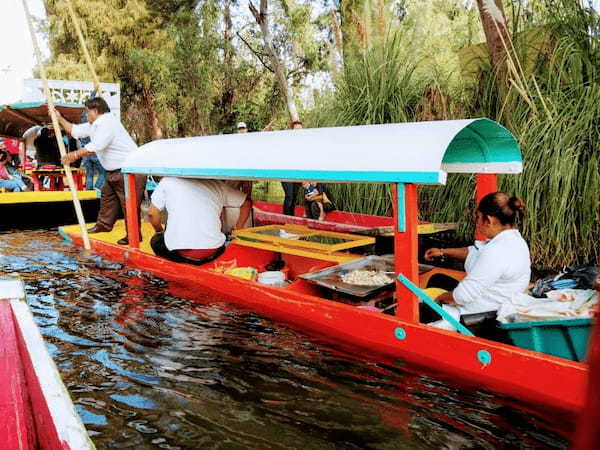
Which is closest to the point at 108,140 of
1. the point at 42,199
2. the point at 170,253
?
the point at 170,253

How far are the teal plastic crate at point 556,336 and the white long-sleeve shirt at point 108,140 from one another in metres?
6.17

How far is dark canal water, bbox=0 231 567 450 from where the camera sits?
3.27m

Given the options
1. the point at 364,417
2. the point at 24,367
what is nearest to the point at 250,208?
the point at 364,417

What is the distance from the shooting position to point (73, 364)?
4.33 m

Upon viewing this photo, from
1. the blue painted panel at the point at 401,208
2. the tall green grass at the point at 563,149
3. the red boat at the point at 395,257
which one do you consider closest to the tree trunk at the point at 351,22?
the tall green grass at the point at 563,149

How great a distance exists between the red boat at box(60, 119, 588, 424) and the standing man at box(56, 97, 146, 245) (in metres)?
2.01

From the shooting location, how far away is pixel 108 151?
827cm

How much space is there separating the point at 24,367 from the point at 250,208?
4.69 metres

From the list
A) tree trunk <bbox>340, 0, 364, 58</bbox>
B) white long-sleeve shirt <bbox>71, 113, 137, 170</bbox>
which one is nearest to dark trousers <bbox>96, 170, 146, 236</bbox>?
white long-sleeve shirt <bbox>71, 113, 137, 170</bbox>

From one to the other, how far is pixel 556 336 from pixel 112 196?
7.20 m

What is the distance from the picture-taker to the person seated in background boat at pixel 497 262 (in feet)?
13.0

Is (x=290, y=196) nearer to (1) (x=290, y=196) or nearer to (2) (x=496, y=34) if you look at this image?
(1) (x=290, y=196)

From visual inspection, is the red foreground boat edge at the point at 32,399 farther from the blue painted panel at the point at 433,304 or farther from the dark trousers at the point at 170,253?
the dark trousers at the point at 170,253

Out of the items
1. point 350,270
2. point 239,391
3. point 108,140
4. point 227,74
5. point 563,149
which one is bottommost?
point 239,391
